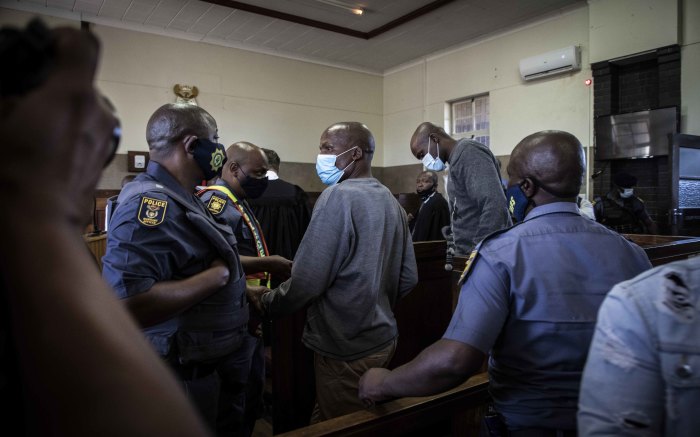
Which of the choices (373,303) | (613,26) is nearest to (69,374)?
(373,303)

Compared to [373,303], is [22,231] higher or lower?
higher

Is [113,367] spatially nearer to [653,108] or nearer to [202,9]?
[653,108]

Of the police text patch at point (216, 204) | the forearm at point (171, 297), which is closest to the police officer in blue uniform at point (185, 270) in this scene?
the forearm at point (171, 297)

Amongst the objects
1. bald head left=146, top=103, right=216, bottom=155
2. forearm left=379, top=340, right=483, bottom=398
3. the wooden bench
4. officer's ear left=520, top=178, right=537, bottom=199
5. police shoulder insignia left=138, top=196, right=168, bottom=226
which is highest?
bald head left=146, top=103, right=216, bottom=155

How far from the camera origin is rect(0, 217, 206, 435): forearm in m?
0.34

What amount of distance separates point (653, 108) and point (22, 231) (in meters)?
7.52

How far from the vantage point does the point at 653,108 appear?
6.24 m

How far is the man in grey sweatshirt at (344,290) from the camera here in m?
1.88

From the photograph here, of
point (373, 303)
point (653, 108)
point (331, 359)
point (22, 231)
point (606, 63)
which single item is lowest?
point (331, 359)

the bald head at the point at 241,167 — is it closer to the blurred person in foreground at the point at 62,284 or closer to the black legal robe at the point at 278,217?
the black legal robe at the point at 278,217

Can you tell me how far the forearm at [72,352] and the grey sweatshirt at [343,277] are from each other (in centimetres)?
150

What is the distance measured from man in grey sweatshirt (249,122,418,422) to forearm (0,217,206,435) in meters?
1.50

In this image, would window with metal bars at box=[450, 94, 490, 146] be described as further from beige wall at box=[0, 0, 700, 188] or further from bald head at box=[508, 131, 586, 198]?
bald head at box=[508, 131, 586, 198]

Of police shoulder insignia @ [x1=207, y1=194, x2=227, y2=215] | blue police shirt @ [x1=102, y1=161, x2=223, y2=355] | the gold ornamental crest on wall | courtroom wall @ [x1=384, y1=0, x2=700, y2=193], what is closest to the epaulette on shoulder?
police shoulder insignia @ [x1=207, y1=194, x2=227, y2=215]
